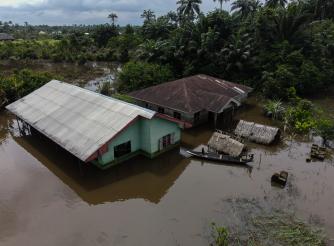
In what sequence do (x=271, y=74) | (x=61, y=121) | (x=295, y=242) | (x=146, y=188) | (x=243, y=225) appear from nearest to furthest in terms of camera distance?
(x=295, y=242) → (x=243, y=225) → (x=146, y=188) → (x=61, y=121) → (x=271, y=74)

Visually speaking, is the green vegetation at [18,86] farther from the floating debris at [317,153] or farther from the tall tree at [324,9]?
the tall tree at [324,9]

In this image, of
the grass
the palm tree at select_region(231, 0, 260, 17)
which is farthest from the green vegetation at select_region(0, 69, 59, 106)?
the palm tree at select_region(231, 0, 260, 17)

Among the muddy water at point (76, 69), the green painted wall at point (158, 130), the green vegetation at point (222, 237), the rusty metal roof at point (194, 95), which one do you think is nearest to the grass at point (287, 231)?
the green vegetation at point (222, 237)

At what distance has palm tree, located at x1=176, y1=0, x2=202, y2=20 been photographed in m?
52.0

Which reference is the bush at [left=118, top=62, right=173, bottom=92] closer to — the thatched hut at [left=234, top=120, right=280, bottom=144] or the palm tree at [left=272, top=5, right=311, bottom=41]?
the palm tree at [left=272, top=5, right=311, bottom=41]

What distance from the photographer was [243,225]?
43.6ft

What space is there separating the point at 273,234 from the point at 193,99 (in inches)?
558

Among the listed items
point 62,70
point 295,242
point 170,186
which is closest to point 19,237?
point 170,186

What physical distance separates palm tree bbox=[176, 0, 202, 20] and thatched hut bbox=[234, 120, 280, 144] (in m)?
35.6

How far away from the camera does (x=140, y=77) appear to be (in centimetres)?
3375

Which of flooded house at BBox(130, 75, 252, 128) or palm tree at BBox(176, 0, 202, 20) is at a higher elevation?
palm tree at BBox(176, 0, 202, 20)

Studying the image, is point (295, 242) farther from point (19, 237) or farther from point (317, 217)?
point (19, 237)

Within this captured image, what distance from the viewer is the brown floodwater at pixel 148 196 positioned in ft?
42.7

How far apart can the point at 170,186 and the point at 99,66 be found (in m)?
45.7
